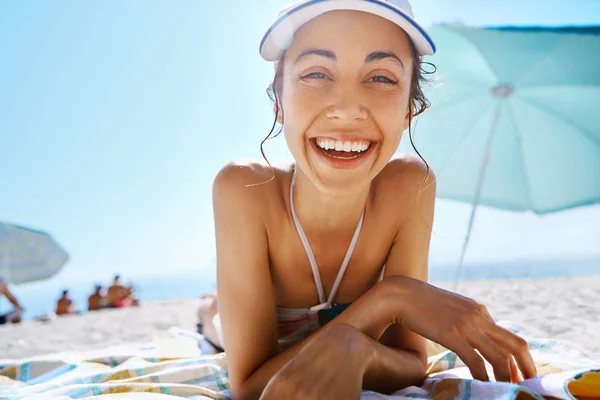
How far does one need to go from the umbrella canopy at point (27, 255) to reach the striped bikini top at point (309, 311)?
1180cm

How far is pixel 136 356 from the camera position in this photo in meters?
2.67

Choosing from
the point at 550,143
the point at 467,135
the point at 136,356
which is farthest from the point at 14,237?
the point at 550,143

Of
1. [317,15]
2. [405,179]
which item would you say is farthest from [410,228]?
[317,15]

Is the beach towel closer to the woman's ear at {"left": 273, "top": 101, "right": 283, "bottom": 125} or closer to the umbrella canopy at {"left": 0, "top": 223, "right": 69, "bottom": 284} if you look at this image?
the woman's ear at {"left": 273, "top": 101, "right": 283, "bottom": 125}

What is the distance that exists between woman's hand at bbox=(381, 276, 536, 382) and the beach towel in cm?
8

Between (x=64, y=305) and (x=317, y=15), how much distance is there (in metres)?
10.4

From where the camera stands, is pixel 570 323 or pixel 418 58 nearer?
pixel 418 58

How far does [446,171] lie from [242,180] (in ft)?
14.0

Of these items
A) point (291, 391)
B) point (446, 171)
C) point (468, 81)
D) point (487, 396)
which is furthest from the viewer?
point (446, 171)

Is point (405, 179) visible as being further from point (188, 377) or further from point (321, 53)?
point (188, 377)

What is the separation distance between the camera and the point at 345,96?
1399 mm

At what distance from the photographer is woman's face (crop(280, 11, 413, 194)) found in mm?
1401

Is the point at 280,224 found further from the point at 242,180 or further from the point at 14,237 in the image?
the point at 14,237

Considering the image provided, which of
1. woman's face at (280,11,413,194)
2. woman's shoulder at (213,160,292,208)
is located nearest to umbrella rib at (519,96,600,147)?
woman's face at (280,11,413,194)
